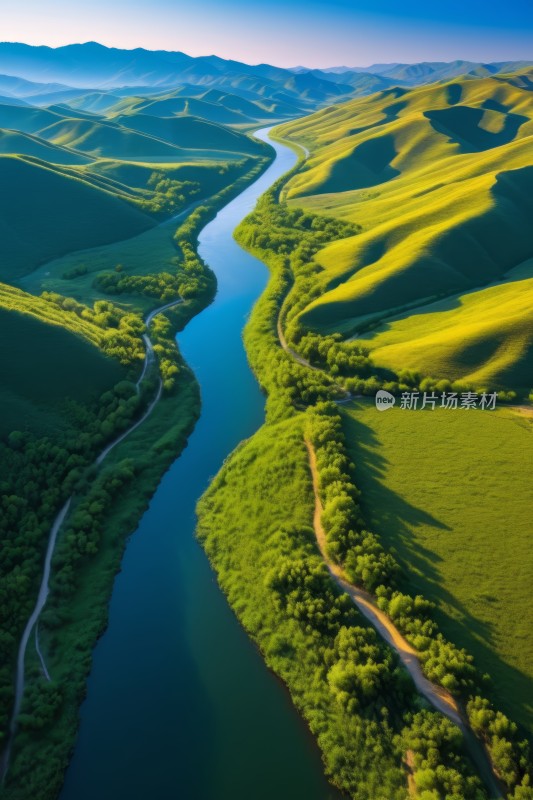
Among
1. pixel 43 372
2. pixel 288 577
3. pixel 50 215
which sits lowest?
pixel 288 577

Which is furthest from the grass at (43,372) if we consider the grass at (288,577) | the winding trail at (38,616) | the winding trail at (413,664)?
the winding trail at (413,664)

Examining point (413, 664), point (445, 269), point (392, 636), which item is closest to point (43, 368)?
point (392, 636)

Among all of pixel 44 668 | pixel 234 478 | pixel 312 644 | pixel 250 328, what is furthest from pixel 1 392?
pixel 312 644

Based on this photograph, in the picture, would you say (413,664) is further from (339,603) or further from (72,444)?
(72,444)

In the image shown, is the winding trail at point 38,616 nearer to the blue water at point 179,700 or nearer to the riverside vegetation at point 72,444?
the riverside vegetation at point 72,444

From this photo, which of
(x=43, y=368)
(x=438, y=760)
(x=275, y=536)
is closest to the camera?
(x=438, y=760)

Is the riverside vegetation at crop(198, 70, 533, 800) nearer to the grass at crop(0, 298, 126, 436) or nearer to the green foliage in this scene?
the green foliage

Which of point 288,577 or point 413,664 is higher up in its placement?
point 288,577

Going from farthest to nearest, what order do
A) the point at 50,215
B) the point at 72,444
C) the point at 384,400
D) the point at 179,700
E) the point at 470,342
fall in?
the point at 50,215 < the point at 470,342 < the point at 384,400 < the point at 72,444 < the point at 179,700
